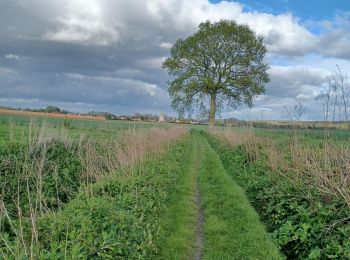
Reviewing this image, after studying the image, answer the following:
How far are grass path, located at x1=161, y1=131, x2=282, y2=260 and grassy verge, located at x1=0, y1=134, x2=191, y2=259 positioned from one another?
51 cm

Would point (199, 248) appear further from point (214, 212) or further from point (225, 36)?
point (225, 36)

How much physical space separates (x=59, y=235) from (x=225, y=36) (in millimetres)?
48036

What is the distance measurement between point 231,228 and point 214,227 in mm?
427

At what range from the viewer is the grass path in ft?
25.6

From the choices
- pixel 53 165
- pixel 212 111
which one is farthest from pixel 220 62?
pixel 53 165

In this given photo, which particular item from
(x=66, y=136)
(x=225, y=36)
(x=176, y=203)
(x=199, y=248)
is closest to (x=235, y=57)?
(x=225, y=36)

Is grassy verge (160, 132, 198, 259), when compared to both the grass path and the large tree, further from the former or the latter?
→ the large tree

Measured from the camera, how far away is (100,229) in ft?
19.1

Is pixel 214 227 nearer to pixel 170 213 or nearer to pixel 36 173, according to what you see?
pixel 170 213

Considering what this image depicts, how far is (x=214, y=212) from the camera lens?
35.5 ft

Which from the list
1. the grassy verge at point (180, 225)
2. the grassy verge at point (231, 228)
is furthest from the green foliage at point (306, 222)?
the grassy verge at point (180, 225)

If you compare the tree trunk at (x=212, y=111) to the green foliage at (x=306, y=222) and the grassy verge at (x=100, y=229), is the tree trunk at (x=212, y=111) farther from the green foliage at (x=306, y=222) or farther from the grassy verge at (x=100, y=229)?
the grassy verge at (x=100, y=229)

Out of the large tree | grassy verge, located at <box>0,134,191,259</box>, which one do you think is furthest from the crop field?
the large tree

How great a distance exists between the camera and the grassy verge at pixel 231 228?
7.76 m
